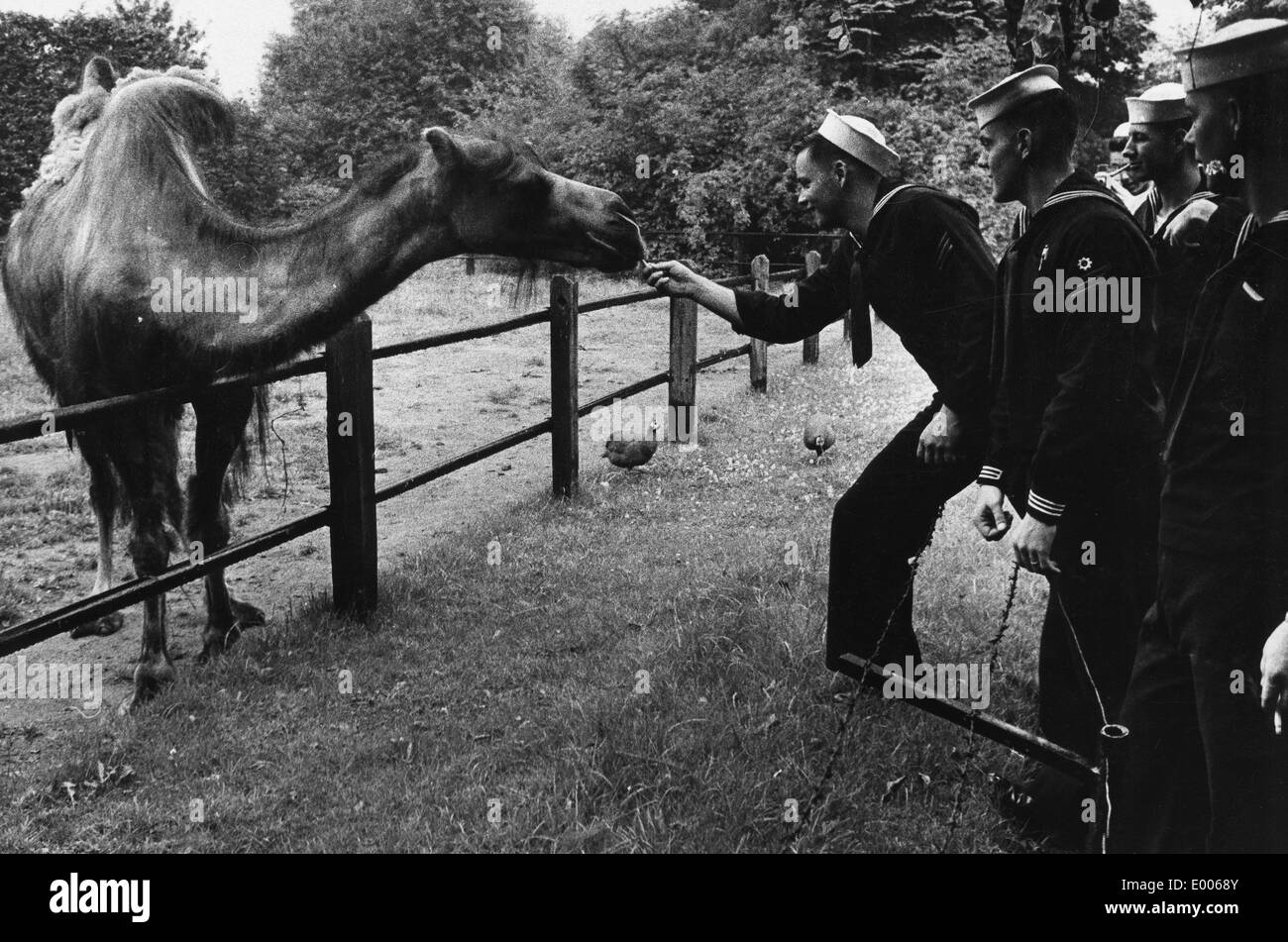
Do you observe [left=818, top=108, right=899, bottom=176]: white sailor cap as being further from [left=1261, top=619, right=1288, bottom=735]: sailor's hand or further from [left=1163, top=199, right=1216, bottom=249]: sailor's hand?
[left=1261, top=619, right=1288, bottom=735]: sailor's hand

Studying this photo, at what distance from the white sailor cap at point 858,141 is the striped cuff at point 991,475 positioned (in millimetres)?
1178

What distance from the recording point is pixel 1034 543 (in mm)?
2787

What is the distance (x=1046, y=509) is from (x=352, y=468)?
3140 millimetres

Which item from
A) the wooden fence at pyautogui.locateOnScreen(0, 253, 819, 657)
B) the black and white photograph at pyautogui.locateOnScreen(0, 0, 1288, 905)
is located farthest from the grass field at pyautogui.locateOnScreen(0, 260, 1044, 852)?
the wooden fence at pyautogui.locateOnScreen(0, 253, 819, 657)

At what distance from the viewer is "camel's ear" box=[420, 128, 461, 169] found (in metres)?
4.14

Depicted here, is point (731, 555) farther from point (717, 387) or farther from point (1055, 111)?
point (717, 387)

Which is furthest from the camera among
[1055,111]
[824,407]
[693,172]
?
[693,172]

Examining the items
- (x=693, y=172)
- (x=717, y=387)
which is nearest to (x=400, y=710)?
(x=717, y=387)

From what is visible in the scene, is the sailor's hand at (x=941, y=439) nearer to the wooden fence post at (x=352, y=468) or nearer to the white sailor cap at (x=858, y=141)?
the white sailor cap at (x=858, y=141)

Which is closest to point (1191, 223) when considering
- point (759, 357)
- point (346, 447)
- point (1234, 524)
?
point (1234, 524)

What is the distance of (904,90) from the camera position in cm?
1959

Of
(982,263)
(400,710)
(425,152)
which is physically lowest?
(400,710)

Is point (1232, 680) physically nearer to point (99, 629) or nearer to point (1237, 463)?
point (1237, 463)
